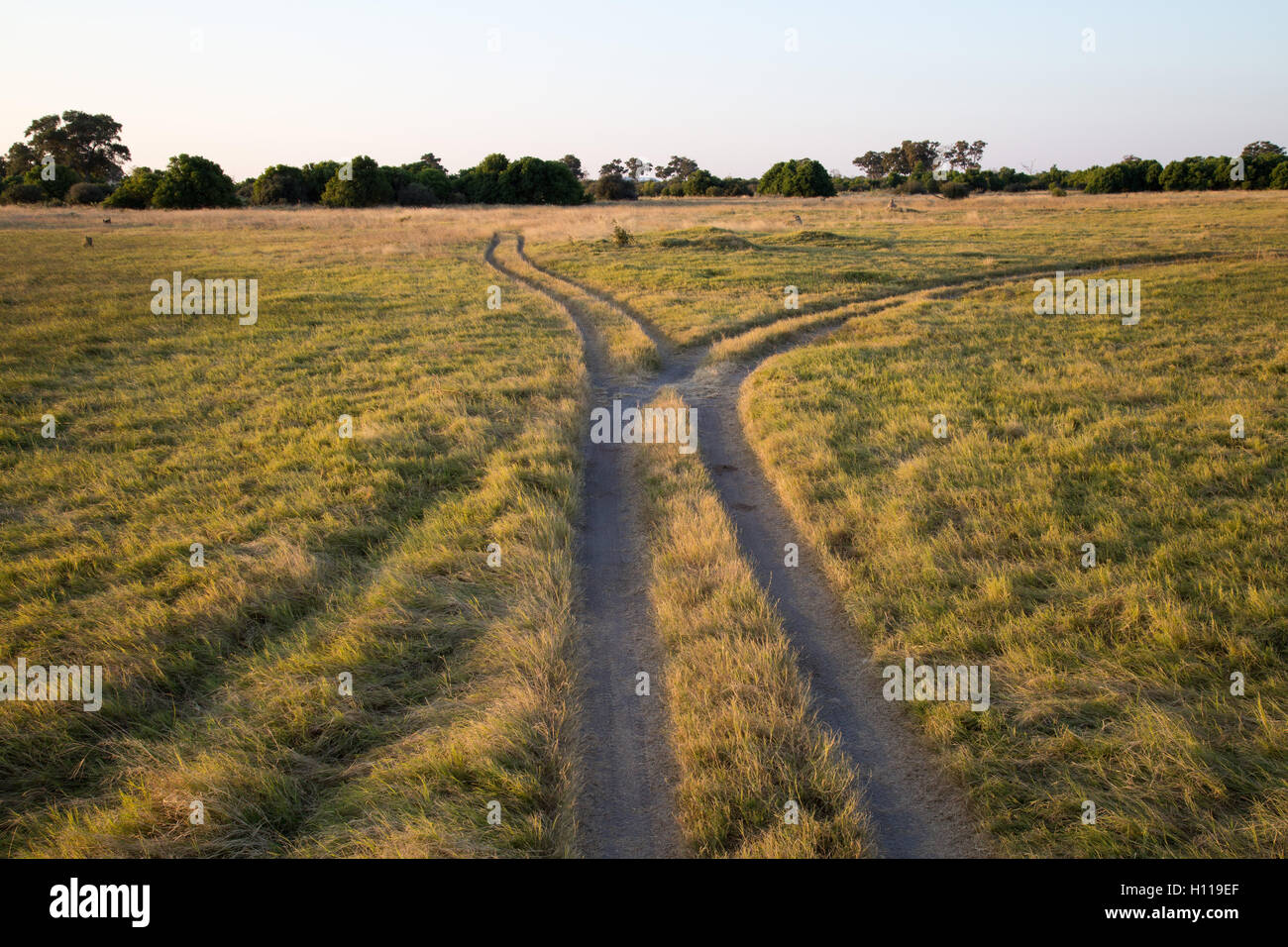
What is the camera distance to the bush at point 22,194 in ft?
189

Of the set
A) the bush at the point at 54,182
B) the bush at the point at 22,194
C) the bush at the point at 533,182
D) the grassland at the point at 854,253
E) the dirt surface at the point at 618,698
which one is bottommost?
the dirt surface at the point at 618,698

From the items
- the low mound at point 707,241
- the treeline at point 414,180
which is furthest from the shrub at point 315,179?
the low mound at point 707,241

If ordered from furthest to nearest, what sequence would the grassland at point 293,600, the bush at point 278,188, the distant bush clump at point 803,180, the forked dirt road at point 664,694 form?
the distant bush clump at point 803,180
the bush at point 278,188
the grassland at point 293,600
the forked dirt road at point 664,694

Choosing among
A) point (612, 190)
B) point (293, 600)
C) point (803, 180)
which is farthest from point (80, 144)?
point (293, 600)

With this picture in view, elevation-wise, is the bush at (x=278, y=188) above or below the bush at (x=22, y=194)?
above

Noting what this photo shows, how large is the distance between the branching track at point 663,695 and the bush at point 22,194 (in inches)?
2924

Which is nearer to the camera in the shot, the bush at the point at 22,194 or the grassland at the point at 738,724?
the grassland at the point at 738,724

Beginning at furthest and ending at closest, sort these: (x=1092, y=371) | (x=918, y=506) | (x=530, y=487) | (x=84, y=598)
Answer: (x=1092, y=371)
(x=530, y=487)
(x=918, y=506)
(x=84, y=598)

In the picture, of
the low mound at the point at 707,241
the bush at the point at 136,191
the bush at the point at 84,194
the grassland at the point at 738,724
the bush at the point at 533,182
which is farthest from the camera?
the bush at the point at 533,182

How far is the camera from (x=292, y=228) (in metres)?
43.5

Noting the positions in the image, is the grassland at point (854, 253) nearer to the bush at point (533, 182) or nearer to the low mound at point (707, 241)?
the low mound at point (707, 241)

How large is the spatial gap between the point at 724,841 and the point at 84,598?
19.2 feet

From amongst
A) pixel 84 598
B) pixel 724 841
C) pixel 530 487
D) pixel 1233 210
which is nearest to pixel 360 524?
pixel 530 487

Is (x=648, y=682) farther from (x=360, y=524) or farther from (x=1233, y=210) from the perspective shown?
(x=1233, y=210)
